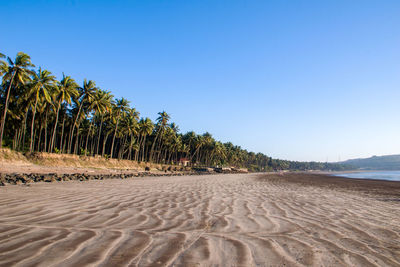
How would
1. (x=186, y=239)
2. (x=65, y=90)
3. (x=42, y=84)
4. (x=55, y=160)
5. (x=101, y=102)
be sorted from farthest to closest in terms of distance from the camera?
(x=101, y=102)
(x=65, y=90)
(x=42, y=84)
(x=55, y=160)
(x=186, y=239)

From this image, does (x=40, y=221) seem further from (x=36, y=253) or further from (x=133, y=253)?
(x=133, y=253)

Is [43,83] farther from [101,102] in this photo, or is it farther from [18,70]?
[101,102]

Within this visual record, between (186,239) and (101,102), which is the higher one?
(101,102)

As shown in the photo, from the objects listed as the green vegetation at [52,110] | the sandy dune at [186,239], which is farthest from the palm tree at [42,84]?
the sandy dune at [186,239]

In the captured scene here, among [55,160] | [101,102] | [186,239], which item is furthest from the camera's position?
[101,102]

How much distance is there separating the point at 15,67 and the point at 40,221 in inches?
1347

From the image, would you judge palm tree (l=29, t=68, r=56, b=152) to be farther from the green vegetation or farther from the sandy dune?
the sandy dune

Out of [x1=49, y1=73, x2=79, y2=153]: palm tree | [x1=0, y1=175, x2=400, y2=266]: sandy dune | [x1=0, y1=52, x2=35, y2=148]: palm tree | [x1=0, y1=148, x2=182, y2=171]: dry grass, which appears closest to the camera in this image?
[x1=0, y1=175, x2=400, y2=266]: sandy dune

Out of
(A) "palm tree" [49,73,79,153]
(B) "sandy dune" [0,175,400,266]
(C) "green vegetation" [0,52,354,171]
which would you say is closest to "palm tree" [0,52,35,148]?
(C) "green vegetation" [0,52,354,171]

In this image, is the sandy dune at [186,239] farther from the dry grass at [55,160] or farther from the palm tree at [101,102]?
the palm tree at [101,102]

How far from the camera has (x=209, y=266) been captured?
238 centimetres

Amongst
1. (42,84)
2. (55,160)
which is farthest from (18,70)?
(55,160)

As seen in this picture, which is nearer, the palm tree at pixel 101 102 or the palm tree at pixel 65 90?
the palm tree at pixel 65 90

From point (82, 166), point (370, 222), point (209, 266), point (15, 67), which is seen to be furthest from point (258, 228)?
point (15, 67)
